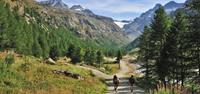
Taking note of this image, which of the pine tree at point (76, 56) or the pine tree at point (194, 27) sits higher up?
the pine tree at point (194, 27)

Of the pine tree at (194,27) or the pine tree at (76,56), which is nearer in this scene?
the pine tree at (194,27)

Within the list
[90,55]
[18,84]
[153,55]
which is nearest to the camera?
[18,84]

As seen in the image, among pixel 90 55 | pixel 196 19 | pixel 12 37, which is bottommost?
pixel 90 55

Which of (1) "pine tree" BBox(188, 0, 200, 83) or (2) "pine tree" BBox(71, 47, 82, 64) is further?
(2) "pine tree" BBox(71, 47, 82, 64)

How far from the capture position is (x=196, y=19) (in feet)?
121

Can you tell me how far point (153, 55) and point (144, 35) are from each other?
20.8 meters

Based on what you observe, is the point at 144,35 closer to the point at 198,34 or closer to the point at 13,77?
the point at 198,34

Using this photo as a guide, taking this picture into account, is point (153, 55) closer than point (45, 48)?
Yes

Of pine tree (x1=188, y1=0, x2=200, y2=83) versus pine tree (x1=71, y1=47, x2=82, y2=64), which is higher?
pine tree (x1=188, y1=0, x2=200, y2=83)

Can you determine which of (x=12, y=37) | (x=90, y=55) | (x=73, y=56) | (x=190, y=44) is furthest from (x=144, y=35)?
(x=90, y=55)

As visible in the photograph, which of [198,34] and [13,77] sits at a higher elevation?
[198,34]

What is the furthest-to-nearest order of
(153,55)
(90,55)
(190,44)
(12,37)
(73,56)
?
(90,55)
(73,56)
(12,37)
(153,55)
(190,44)

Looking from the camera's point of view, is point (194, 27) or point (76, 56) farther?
point (76, 56)

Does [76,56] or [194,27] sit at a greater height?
[194,27]
